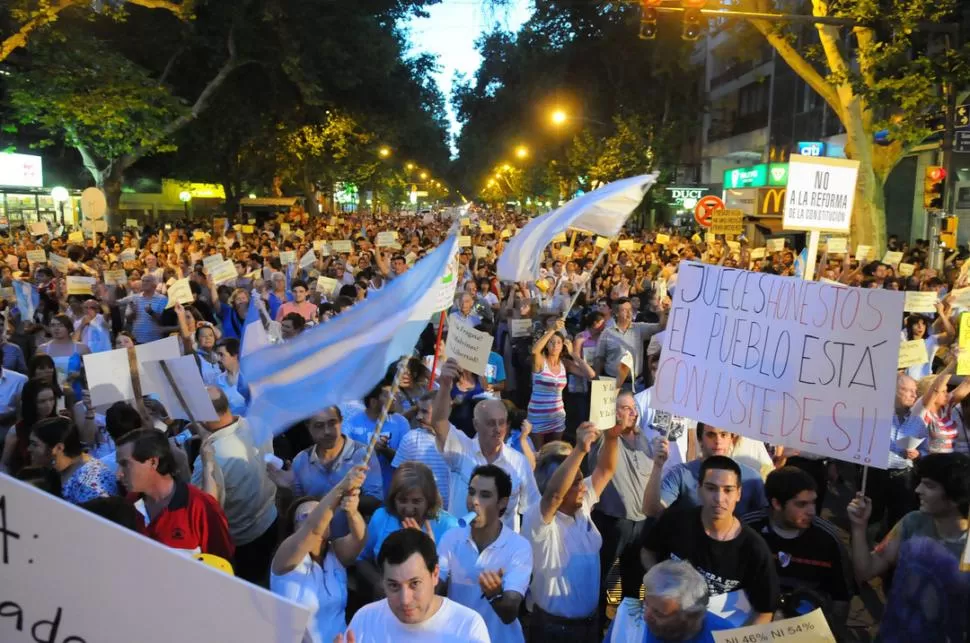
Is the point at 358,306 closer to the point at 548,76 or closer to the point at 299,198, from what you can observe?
the point at 548,76

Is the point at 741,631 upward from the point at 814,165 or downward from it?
downward

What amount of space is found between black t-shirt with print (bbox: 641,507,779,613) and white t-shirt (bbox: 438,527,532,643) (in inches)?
24.6

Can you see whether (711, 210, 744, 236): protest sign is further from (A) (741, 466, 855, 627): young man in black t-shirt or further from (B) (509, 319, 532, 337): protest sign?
(A) (741, 466, 855, 627): young man in black t-shirt

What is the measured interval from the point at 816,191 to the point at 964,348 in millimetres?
1583

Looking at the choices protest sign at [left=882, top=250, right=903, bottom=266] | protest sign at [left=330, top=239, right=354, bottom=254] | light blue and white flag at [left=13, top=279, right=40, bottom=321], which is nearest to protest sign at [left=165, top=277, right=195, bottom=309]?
light blue and white flag at [left=13, top=279, right=40, bottom=321]

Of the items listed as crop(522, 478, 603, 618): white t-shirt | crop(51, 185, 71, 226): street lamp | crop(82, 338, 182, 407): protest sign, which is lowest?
crop(522, 478, 603, 618): white t-shirt

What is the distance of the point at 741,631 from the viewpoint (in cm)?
285

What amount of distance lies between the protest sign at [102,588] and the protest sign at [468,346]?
12.5 ft

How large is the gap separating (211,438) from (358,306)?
1.33 meters

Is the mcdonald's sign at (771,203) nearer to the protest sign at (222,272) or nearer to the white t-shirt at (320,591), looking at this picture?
the protest sign at (222,272)

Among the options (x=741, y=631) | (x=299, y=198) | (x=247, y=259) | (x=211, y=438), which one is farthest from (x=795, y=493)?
(x=299, y=198)

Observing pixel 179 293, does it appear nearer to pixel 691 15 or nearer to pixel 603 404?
pixel 603 404

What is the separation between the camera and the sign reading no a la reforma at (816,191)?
629 centimetres

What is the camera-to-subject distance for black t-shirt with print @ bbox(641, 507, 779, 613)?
3.44m
